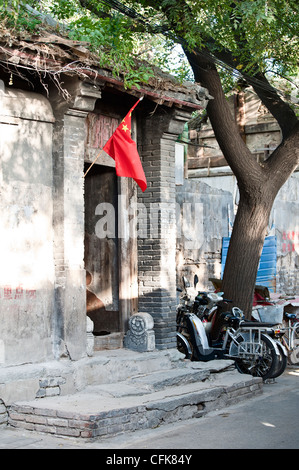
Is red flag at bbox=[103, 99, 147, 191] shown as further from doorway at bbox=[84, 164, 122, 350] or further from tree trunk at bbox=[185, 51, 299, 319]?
tree trunk at bbox=[185, 51, 299, 319]

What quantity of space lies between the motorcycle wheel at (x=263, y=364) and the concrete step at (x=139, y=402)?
0.39 metres

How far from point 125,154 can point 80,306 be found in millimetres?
2180

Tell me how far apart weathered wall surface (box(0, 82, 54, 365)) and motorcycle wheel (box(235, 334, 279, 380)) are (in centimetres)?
355

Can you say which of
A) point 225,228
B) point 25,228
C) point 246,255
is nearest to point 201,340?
point 246,255

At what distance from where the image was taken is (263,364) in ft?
34.2

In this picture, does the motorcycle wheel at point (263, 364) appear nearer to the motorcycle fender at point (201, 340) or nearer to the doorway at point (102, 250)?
the motorcycle fender at point (201, 340)

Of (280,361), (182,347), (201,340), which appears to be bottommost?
(280,361)

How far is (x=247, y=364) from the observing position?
1056cm

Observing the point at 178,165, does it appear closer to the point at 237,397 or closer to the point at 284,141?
the point at 284,141

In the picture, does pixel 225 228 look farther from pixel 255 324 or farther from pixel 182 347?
pixel 255 324

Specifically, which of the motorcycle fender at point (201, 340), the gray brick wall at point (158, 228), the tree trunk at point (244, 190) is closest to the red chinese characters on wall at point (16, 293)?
the gray brick wall at point (158, 228)

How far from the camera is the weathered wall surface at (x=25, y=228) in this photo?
7887 millimetres

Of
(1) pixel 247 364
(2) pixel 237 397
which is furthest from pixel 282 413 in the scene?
(1) pixel 247 364

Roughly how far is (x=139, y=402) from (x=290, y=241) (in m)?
11.9
